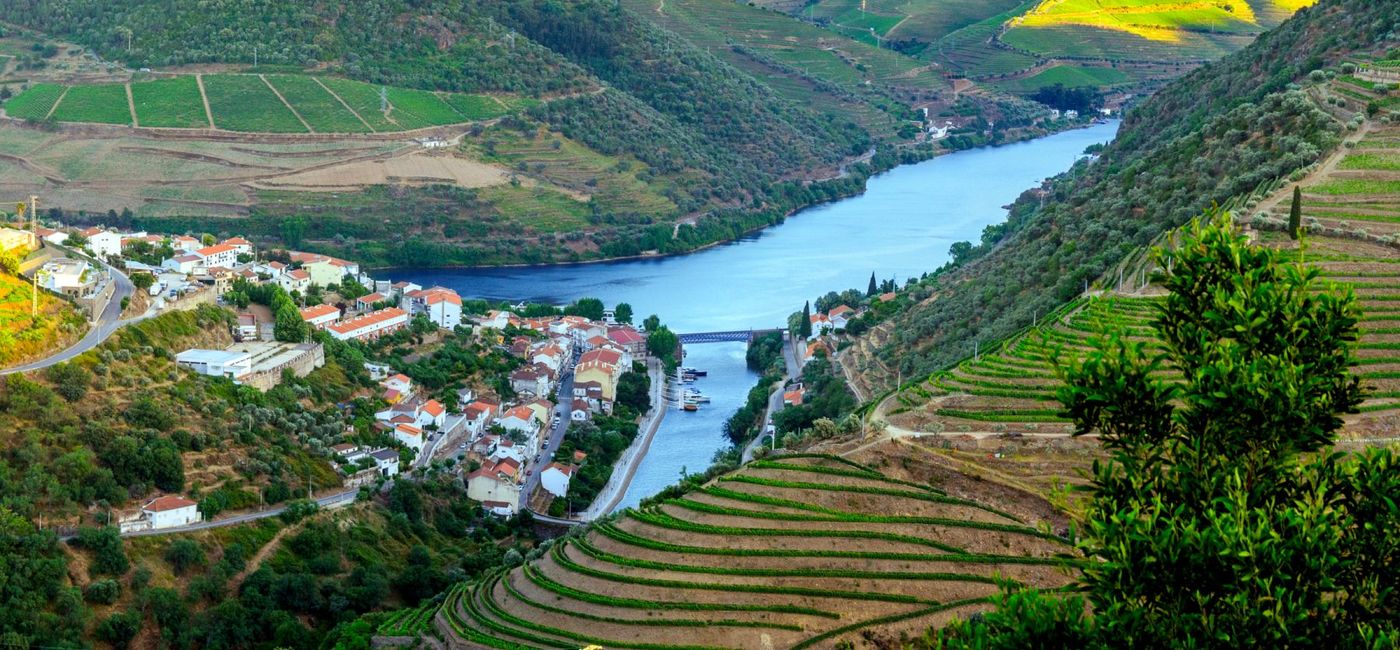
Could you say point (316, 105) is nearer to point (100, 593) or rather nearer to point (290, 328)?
point (290, 328)

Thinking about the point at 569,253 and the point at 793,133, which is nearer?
the point at 569,253

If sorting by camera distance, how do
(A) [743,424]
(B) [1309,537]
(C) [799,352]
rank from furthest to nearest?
(C) [799,352]
(A) [743,424]
(B) [1309,537]

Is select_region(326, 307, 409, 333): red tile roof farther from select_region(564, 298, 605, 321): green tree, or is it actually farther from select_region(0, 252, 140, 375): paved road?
select_region(564, 298, 605, 321): green tree

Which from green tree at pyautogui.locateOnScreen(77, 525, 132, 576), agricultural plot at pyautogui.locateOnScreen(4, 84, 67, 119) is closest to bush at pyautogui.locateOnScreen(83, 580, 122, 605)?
green tree at pyautogui.locateOnScreen(77, 525, 132, 576)

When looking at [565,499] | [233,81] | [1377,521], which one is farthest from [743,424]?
[233,81]

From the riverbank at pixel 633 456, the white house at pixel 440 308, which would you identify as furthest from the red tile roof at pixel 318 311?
the riverbank at pixel 633 456

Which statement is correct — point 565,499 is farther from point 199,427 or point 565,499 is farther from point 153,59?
point 153,59
